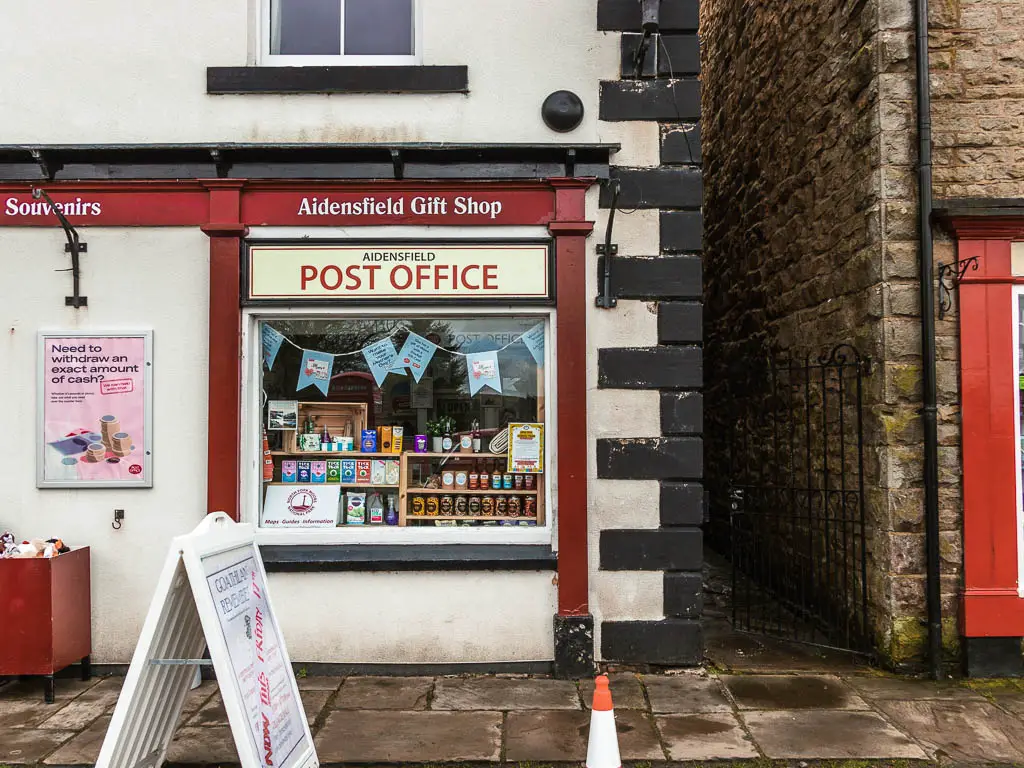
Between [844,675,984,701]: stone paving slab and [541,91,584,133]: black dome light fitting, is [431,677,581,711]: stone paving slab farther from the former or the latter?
[541,91,584,133]: black dome light fitting

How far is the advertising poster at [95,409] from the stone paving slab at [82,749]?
1610 millimetres

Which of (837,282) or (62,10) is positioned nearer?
(62,10)

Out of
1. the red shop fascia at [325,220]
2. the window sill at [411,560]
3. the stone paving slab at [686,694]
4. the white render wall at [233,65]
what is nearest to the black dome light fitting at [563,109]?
the white render wall at [233,65]

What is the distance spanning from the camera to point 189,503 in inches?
222

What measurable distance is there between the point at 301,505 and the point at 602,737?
3.09m

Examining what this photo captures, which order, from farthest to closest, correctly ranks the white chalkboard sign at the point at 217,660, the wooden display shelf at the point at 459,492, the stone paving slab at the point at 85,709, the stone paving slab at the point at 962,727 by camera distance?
1. the wooden display shelf at the point at 459,492
2. the stone paving slab at the point at 85,709
3. the stone paving slab at the point at 962,727
4. the white chalkboard sign at the point at 217,660

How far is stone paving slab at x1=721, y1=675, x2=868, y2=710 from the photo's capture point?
5051 mm

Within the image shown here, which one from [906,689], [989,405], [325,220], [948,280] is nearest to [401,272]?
[325,220]

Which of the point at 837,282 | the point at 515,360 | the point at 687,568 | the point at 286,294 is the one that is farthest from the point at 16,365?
the point at 837,282

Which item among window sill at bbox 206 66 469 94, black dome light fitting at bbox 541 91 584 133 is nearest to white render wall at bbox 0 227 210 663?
window sill at bbox 206 66 469 94

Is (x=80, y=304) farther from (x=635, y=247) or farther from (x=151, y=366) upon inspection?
(x=635, y=247)

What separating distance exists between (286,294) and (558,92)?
2.36 metres

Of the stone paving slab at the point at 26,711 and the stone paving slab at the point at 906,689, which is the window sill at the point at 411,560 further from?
the stone paving slab at the point at 906,689

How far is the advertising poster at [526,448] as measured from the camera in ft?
19.6
